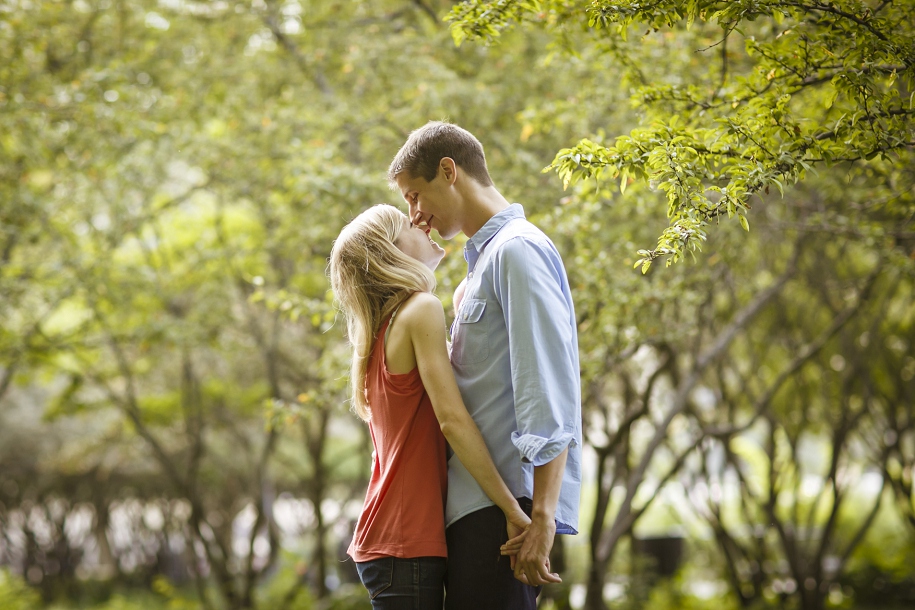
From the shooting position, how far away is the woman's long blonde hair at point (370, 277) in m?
2.47

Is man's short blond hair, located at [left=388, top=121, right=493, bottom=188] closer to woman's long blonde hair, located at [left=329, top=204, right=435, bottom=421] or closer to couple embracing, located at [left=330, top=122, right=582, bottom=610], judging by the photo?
couple embracing, located at [left=330, top=122, right=582, bottom=610]

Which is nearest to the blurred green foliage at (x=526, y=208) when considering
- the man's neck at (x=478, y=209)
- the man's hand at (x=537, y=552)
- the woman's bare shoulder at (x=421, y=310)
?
the man's neck at (x=478, y=209)

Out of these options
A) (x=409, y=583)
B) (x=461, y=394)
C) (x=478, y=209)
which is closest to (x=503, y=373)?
(x=461, y=394)

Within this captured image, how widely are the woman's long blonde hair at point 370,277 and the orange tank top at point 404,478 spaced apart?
0.18 ft

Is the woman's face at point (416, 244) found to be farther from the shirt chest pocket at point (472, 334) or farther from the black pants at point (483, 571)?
the black pants at point (483, 571)

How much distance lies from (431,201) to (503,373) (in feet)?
2.01

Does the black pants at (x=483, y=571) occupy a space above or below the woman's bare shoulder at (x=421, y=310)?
below

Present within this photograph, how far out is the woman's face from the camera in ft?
8.55

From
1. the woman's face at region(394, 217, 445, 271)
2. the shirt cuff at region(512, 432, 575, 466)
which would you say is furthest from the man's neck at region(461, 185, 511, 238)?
the shirt cuff at region(512, 432, 575, 466)

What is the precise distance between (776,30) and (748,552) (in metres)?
8.11

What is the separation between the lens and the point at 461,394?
2393mm

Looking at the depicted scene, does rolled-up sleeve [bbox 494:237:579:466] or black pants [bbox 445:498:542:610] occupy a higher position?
rolled-up sleeve [bbox 494:237:579:466]

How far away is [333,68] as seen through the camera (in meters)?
8.48

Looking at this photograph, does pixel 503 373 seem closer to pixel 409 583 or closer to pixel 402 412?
pixel 402 412
